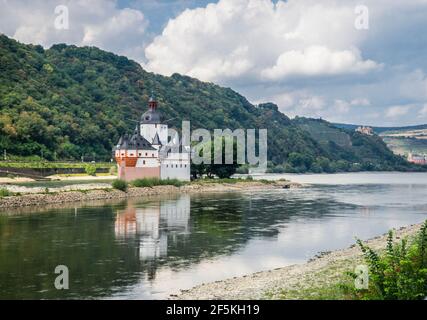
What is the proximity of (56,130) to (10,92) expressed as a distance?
603 inches

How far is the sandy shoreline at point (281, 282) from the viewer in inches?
804

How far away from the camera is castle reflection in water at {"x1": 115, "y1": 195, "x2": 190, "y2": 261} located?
3446cm

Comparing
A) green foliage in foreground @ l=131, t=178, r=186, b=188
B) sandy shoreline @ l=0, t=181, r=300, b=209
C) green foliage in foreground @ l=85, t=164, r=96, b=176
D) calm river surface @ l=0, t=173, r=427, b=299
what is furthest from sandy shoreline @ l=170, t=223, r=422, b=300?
green foliage in foreground @ l=85, t=164, r=96, b=176

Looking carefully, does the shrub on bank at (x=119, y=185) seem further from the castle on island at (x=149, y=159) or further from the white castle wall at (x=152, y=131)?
the white castle wall at (x=152, y=131)

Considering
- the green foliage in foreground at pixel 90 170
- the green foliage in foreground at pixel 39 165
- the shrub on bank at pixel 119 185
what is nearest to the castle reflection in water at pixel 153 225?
the shrub on bank at pixel 119 185

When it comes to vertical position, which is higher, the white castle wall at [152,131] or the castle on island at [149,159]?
the white castle wall at [152,131]

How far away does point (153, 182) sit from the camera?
3420 inches

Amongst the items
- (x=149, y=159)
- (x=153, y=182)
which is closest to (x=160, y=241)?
(x=153, y=182)

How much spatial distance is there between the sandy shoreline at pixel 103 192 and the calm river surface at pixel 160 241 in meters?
4.03

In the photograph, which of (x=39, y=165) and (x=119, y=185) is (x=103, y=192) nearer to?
(x=119, y=185)

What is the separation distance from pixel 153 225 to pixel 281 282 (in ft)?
77.2

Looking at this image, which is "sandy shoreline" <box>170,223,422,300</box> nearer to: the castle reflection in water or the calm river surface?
the calm river surface

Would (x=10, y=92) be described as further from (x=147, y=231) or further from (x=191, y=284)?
(x=191, y=284)
